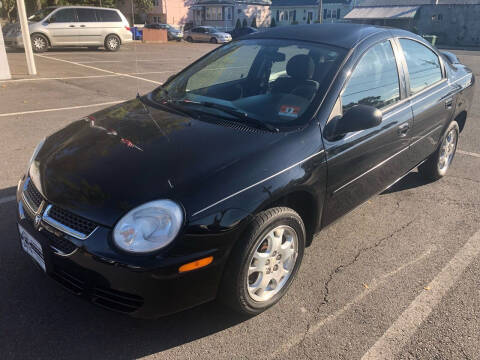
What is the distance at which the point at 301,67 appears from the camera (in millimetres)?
3148

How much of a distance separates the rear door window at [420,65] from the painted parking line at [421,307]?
1.49 metres

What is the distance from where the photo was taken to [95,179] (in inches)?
90.2

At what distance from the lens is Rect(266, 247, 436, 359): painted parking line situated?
235 cm

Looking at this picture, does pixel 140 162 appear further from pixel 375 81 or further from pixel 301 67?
pixel 375 81

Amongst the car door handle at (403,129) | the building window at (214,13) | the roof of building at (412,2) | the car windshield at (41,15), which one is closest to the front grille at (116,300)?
the car door handle at (403,129)

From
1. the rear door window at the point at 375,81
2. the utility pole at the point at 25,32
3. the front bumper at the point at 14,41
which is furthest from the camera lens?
the front bumper at the point at 14,41

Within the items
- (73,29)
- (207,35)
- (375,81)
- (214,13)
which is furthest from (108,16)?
(214,13)

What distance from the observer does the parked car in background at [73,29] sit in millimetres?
16828

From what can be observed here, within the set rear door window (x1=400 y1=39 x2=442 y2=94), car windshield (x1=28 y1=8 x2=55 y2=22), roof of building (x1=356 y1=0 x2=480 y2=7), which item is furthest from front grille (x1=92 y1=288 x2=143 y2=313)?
roof of building (x1=356 y1=0 x2=480 y2=7)

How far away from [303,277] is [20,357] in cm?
186

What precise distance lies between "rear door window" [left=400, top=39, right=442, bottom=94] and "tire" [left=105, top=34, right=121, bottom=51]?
17.7 metres

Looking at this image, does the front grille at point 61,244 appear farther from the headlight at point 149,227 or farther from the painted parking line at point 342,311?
the painted parking line at point 342,311

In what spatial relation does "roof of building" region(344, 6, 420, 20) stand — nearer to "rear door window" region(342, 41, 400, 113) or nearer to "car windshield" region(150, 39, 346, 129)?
"rear door window" region(342, 41, 400, 113)

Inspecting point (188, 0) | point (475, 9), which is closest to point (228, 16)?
point (188, 0)
